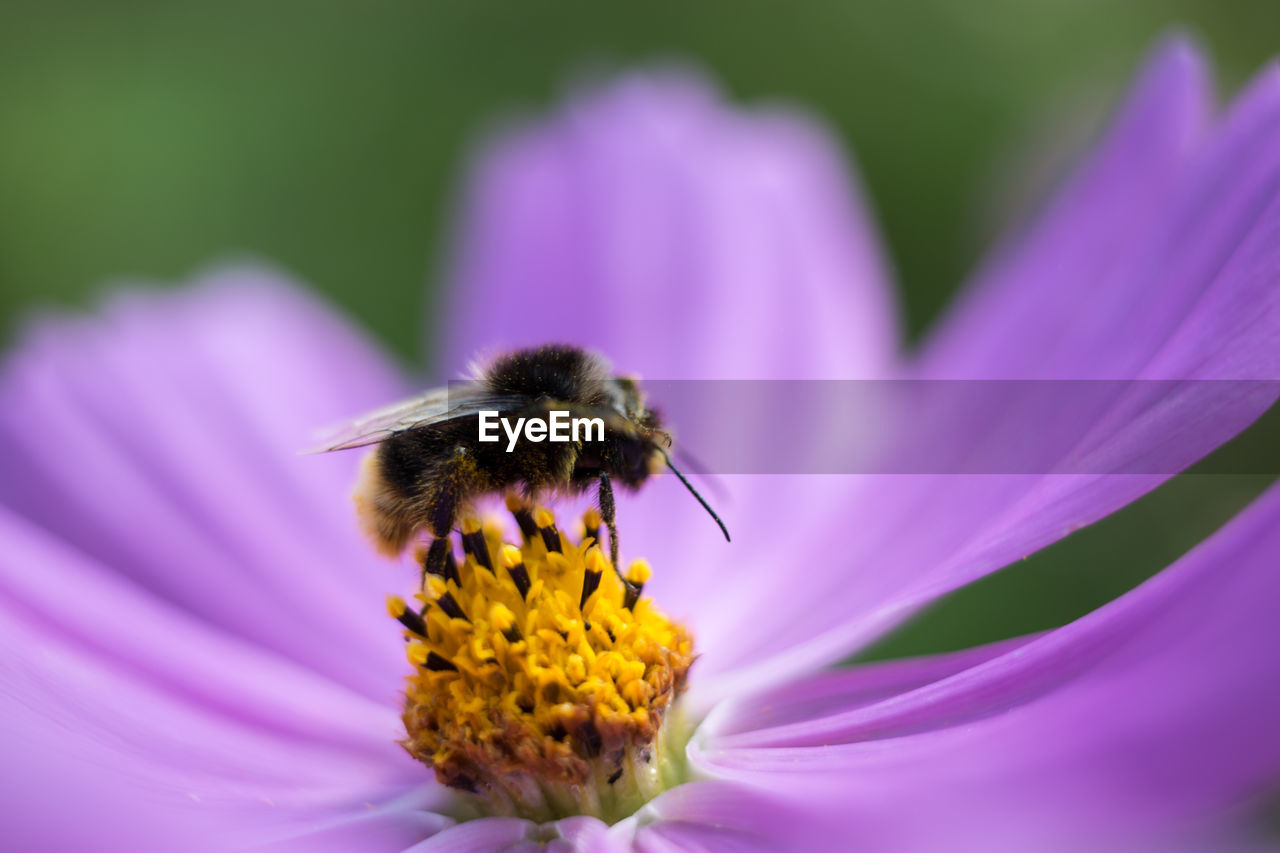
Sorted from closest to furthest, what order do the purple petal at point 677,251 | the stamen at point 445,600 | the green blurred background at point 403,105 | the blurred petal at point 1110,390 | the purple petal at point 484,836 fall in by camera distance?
1. the blurred petal at point 1110,390
2. the purple petal at point 484,836
3. the stamen at point 445,600
4. the purple petal at point 677,251
5. the green blurred background at point 403,105

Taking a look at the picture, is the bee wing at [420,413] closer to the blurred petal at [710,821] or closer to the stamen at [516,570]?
the stamen at [516,570]

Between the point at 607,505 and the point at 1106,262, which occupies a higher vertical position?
the point at 1106,262

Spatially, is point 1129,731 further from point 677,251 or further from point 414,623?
point 677,251

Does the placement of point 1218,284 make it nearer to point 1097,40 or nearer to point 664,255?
point 664,255

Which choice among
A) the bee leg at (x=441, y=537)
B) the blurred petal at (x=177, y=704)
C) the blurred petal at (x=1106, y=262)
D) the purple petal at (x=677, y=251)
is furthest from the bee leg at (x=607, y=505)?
the purple petal at (x=677, y=251)

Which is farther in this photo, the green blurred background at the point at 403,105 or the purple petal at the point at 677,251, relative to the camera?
the green blurred background at the point at 403,105

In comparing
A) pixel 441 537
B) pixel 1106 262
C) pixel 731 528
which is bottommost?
pixel 441 537

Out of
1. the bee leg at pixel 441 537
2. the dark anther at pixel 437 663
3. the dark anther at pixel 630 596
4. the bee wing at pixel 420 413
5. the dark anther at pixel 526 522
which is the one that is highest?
the bee wing at pixel 420 413

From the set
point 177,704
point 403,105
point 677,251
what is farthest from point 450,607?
point 403,105
